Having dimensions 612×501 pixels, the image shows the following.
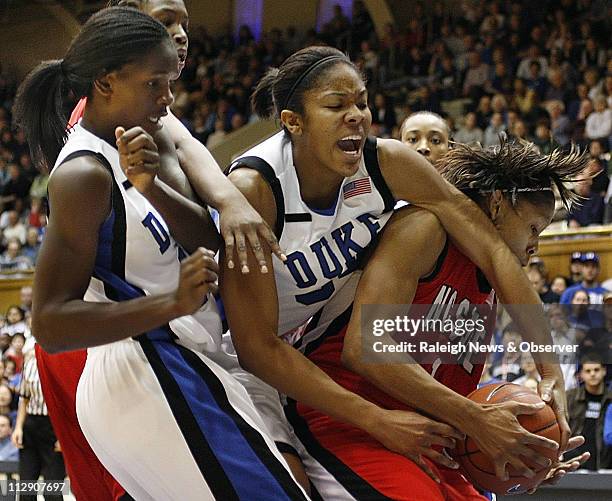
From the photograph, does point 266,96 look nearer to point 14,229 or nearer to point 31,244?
point 31,244

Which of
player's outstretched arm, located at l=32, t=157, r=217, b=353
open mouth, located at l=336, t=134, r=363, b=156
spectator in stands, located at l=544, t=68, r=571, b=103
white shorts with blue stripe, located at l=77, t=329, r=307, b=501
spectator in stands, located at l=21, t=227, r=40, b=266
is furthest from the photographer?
spectator in stands, located at l=21, t=227, r=40, b=266

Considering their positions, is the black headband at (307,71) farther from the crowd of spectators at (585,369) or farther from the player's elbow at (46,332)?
Answer: the crowd of spectators at (585,369)

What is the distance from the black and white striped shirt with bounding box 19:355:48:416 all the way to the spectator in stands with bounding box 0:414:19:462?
1.10 m

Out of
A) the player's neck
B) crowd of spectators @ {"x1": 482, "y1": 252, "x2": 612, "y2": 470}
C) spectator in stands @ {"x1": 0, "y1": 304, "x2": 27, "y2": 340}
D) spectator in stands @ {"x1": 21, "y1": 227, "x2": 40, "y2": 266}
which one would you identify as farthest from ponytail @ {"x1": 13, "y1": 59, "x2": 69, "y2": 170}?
spectator in stands @ {"x1": 21, "y1": 227, "x2": 40, "y2": 266}

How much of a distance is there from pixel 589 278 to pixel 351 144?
490cm

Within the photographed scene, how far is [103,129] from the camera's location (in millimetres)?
2125

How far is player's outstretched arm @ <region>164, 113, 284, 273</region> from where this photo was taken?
2.12m

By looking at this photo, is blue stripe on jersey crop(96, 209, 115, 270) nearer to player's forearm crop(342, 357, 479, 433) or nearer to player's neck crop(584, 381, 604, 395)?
player's forearm crop(342, 357, 479, 433)

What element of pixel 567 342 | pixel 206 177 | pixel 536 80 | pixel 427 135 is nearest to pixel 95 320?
pixel 206 177

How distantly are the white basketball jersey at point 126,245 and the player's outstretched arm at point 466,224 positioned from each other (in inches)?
27.1

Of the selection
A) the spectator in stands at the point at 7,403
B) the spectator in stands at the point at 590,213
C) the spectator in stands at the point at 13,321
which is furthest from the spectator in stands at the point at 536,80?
the spectator in stands at the point at 7,403

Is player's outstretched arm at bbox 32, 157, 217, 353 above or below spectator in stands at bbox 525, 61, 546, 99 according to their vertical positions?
below

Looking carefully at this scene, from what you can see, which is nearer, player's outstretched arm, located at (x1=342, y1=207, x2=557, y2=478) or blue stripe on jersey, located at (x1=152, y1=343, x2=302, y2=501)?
blue stripe on jersey, located at (x1=152, y1=343, x2=302, y2=501)

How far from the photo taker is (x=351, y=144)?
8.08 feet
